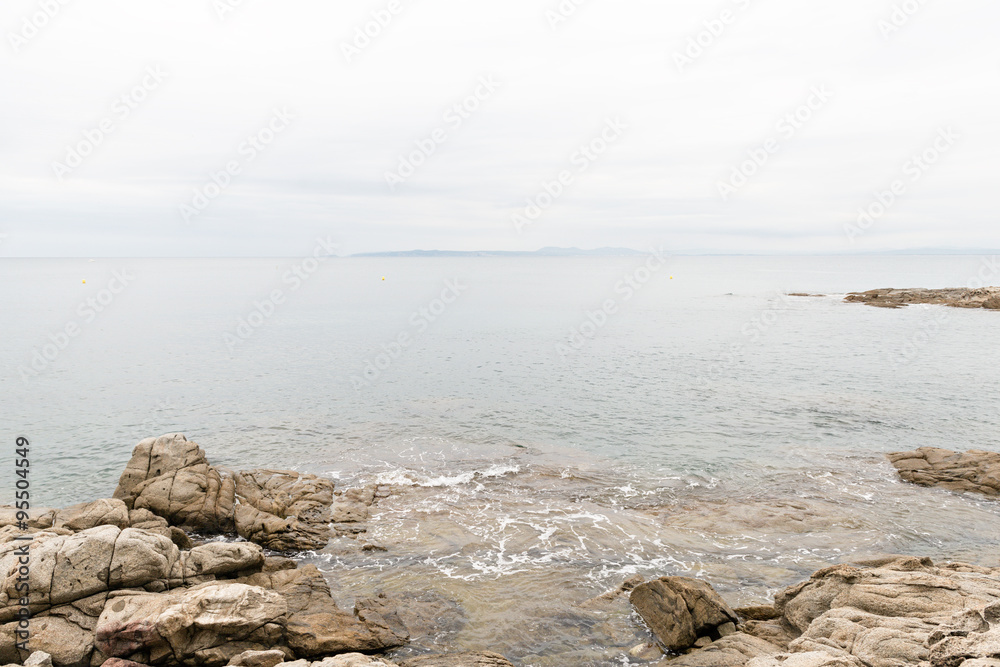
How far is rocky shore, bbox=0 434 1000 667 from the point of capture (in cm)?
1170

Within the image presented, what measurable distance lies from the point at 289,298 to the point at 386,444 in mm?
104235

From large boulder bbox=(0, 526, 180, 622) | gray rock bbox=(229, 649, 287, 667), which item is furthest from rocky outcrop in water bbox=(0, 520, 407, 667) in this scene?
gray rock bbox=(229, 649, 287, 667)

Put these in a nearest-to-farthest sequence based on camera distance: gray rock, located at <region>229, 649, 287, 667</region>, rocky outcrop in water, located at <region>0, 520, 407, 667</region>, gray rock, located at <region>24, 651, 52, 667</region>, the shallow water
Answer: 1. gray rock, located at <region>24, 651, 52, 667</region>
2. gray rock, located at <region>229, 649, 287, 667</region>
3. rocky outcrop in water, located at <region>0, 520, 407, 667</region>
4. the shallow water

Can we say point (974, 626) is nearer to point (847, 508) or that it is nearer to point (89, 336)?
point (847, 508)

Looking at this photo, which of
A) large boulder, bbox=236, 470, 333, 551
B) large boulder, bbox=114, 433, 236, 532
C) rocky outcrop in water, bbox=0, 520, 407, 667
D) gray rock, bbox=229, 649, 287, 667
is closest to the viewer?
gray rock, bbox=229, 649, 287, 667

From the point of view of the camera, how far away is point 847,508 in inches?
875

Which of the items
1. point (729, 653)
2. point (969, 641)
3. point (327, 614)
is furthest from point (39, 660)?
point (969, 641)

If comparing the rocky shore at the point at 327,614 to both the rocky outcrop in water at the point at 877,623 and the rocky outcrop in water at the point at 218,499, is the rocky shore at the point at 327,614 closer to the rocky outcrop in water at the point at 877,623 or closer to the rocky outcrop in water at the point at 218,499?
the rocky outcrop in water at the point at 877,623

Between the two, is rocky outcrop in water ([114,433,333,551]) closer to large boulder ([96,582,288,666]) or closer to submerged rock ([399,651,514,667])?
large boulder ([96,582,288,666])


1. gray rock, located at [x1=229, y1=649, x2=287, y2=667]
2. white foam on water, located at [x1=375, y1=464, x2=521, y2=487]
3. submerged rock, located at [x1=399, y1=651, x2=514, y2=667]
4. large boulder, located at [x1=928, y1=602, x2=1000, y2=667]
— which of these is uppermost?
large boulder, located at [x1=928, y1=602, x2=1000, y2=667]

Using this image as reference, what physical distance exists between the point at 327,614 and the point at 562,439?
1881 cm

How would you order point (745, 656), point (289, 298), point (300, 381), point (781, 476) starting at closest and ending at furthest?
1. point (745, 656)
2. point (781, 476)
3. point (300, 381)
4. point (289, 298)

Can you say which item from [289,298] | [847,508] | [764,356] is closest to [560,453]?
[847,508]

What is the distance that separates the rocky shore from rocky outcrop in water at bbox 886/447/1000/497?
34.2 ft
